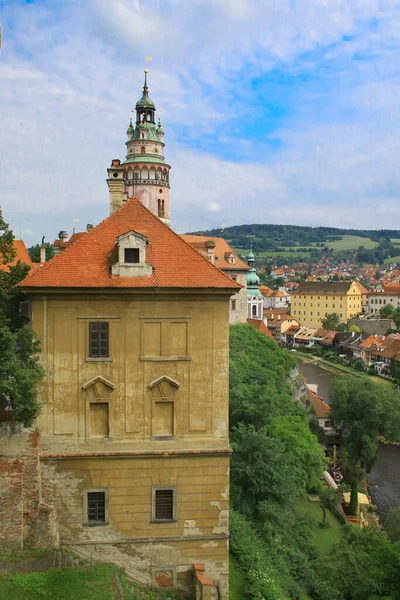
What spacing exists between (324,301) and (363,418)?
9779 centimetres

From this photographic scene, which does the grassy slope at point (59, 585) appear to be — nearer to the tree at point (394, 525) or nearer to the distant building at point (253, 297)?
the tree at point (394, 525)

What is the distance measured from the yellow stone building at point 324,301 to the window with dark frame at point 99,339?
125m

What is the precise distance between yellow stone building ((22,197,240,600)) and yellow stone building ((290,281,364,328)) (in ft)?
406

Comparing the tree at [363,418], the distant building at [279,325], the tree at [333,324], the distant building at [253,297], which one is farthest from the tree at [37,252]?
the tree at [333,324]

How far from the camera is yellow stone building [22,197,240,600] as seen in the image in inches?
719

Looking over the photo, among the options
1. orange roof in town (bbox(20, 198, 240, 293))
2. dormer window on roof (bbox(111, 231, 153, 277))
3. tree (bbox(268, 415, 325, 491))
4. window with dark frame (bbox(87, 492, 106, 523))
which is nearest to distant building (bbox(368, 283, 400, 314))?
tree (bbox(268, 415, 325, 491))

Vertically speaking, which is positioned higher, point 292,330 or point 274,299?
point 274,299

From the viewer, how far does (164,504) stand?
18.6m

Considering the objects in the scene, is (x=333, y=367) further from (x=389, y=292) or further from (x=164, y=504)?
(x=164, y=504)

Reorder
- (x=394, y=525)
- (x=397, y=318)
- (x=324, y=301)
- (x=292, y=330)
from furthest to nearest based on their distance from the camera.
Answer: (x=324, y=301)
(x=292, y=330)
(x=397, y=318)
(x=394, y=525)

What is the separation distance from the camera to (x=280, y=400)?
40.9 metres

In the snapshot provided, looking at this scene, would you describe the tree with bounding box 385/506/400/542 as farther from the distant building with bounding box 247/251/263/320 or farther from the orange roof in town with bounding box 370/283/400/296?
the orange roof in town with bounding box 370/283/400/296

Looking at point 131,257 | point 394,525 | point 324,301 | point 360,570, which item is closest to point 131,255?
point 131,257

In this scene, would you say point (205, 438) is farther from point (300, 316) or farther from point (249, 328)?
point (300, 316)
